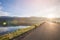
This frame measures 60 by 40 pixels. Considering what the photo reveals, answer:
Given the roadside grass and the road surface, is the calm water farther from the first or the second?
the road surface

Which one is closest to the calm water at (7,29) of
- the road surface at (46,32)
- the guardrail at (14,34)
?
the guardrail at (14,34)

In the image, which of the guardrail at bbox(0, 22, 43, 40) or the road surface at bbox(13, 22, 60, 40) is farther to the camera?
the road surface at bbox(13, 22, 60, 40)

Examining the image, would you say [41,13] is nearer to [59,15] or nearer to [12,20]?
[59,15]

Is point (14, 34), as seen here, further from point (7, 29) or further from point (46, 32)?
point (46, 32)

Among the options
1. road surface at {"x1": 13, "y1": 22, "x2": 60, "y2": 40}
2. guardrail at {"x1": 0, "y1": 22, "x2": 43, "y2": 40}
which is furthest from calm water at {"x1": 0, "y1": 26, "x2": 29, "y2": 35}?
road surface at {"x1": 13, "y1": 22, "x2": 60, "y2": 40}

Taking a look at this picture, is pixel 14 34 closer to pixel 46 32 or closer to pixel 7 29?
pixel 7 29

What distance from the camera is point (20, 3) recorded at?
2.47m

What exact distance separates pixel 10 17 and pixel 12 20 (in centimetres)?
6

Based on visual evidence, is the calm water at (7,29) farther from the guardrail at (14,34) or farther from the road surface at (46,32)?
the road surface at (46,32)

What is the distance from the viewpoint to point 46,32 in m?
2.46

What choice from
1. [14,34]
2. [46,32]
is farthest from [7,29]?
[46,32]

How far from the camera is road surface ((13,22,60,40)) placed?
2.40 metres

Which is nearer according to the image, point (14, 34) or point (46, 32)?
point (14, 34)

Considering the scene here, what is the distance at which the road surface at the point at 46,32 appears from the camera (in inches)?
94.6
